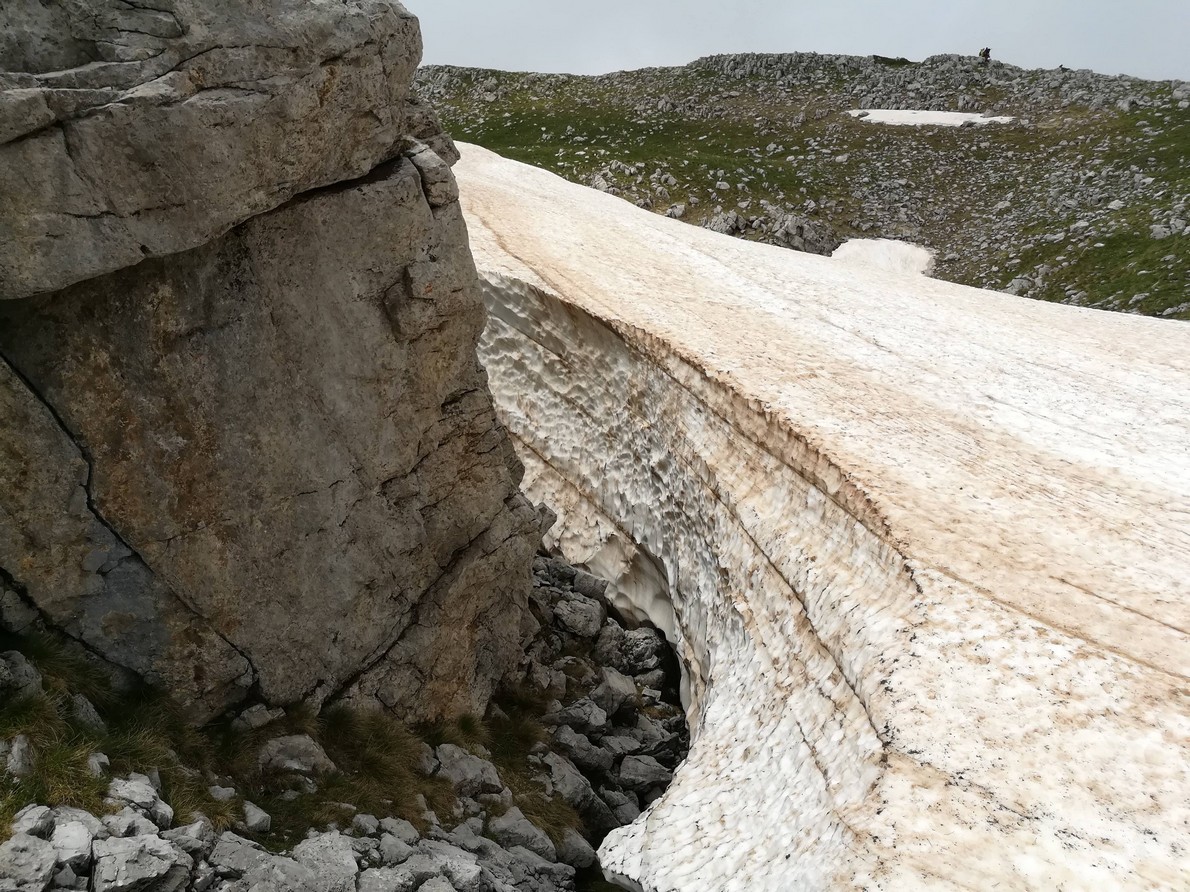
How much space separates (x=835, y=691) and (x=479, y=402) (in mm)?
7368

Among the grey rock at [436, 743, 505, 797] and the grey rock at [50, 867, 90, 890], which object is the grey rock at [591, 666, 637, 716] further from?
the grey rock at [50, 867, 90, 890]

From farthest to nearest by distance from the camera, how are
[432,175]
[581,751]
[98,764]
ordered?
[581,751] < [432,175] < [98,764]

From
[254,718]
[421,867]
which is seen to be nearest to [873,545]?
[421,867]

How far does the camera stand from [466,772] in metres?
13.1

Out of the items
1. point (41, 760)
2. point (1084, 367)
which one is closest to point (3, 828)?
point (41, 760)

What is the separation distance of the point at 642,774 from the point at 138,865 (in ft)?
29.0

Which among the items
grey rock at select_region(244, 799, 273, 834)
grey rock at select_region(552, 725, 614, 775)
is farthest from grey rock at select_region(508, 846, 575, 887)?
grey rock at select_region(244, 799, 273, 834)

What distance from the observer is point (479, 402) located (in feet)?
47.4

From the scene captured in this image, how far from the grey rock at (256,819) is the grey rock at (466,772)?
10.6ft

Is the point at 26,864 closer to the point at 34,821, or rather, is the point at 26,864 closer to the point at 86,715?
the point at 34,821

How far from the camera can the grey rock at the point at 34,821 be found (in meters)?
7.86

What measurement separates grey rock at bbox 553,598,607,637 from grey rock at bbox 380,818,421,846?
6.77 metres

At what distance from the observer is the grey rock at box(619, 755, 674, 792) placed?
1495cm

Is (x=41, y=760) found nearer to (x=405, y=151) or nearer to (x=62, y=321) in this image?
(x=62, y=321)
